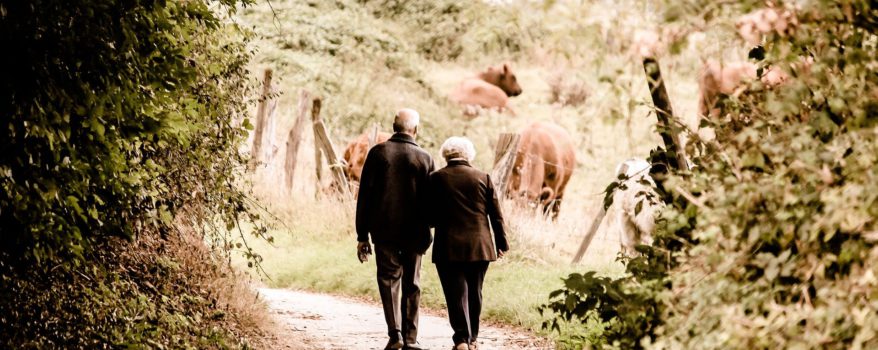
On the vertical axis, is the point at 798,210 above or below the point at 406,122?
below

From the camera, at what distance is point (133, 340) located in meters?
6.35

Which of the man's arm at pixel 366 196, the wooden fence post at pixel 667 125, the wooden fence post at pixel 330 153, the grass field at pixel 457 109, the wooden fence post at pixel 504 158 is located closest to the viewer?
the grass field at pixel 457 109

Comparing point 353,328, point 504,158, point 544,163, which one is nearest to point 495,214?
point 353,328

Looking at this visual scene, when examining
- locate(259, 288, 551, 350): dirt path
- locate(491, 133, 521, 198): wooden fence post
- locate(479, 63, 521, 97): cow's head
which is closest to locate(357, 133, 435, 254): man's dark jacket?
locate(259, 288, 551, 350): dirt path

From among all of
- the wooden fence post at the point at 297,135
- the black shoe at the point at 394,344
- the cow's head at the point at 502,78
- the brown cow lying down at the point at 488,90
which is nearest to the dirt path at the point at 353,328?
the black shoe at the point at 394,344

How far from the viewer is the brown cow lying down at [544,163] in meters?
19.3

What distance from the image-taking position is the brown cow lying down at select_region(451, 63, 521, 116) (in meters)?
34.2

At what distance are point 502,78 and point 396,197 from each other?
1153 inches

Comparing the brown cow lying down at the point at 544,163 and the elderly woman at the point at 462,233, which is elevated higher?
the brown cow lying down at the point at 544,163

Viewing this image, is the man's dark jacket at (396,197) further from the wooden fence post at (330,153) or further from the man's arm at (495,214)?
the wooden fence post at (330,153)

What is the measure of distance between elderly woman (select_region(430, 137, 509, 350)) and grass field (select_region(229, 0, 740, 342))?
1305 millimetres

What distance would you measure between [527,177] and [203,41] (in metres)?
11.8

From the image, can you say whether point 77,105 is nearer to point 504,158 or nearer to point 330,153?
point 504,158

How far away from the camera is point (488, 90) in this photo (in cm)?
3512
